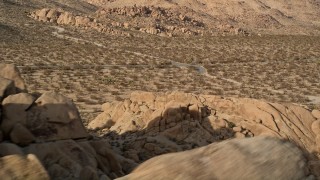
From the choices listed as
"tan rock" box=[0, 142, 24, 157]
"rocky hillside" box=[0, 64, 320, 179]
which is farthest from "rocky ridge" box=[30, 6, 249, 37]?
"tan rock" box=[0, 142, 24, 157]

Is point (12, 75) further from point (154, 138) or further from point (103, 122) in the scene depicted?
point (103, 122)

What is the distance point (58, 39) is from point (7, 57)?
14670 mm

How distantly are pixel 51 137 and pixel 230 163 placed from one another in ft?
14.3

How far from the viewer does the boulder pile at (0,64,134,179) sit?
792 cm

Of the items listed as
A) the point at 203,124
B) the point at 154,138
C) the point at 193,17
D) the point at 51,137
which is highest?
the point at 193,17

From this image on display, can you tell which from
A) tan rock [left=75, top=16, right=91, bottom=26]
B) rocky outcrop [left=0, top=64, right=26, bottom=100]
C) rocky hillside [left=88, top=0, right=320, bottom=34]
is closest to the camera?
rocky outcrop [left=0, top=64, right=26, bottom=100]

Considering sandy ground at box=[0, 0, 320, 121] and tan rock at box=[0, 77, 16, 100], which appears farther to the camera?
sandy ground at box=[0, 0, 320, 121]

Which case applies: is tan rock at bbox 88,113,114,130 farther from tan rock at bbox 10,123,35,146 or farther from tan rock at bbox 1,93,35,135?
tan rock at bbox 10,123,35,146

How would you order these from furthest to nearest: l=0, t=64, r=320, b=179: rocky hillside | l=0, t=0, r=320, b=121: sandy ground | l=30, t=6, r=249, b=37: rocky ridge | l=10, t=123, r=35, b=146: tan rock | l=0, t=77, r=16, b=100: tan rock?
1. l=30, t=6, r=249, b=37: rocky ridge
2. l=0, t=0, r=320, b=121: sandy ground
3. l=0, t=77, r=16, b=100: tan rock
4. l=10, t=123, r=35, b=146: tan rock
5. l=0, t=64, r=320, b=179: rocky hillside

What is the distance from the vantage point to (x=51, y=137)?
886 centimetres

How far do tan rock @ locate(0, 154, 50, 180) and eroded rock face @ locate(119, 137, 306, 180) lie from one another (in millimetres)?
1251

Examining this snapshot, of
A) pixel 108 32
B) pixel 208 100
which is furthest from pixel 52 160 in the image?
pixel 108 32

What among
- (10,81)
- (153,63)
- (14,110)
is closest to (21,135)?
(14,110)

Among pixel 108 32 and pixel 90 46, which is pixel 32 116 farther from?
pixel 108 32
